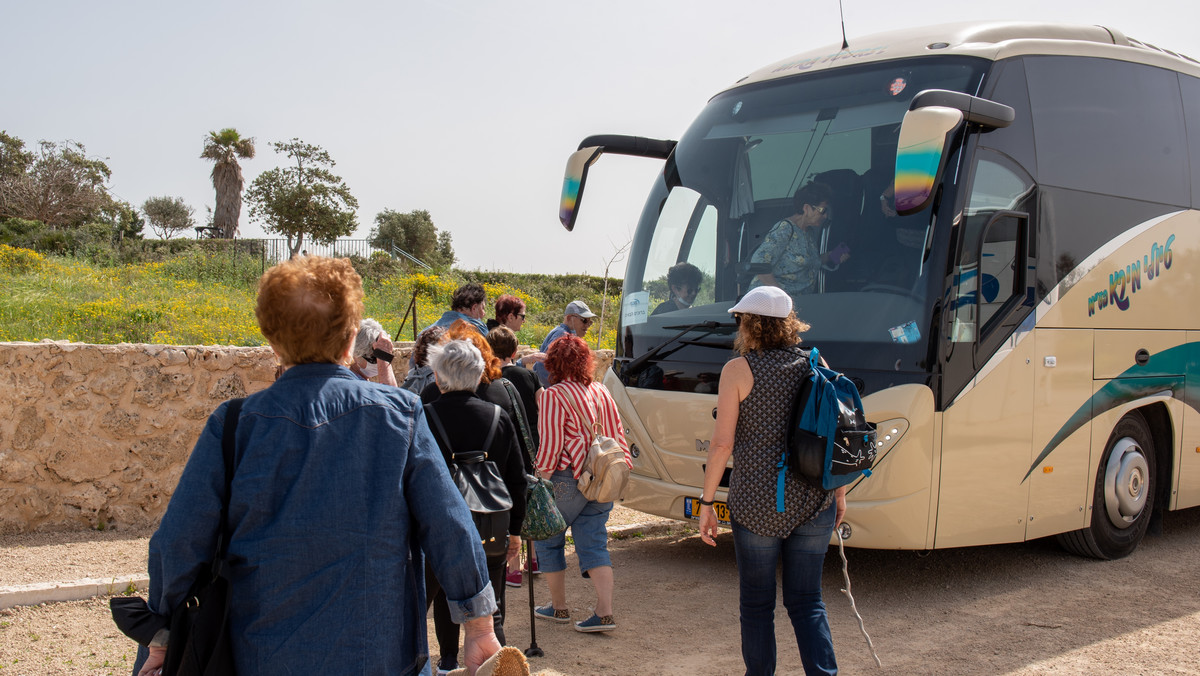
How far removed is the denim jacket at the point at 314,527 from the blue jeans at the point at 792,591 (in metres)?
1.94

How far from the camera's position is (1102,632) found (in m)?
5.43

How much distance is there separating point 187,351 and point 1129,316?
7144mm

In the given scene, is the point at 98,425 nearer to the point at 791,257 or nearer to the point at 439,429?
the point at 439,429

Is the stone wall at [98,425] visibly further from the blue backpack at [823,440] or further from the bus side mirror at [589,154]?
the blue backpack at [823,440]

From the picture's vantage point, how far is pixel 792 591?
13.2ft

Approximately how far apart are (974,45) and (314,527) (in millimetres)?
5496

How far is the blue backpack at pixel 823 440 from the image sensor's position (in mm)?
3848

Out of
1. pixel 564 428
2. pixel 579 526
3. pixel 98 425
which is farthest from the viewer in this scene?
pixel 98 425

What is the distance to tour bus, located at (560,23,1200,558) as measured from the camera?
5547mm

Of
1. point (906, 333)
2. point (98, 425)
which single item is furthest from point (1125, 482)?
point (98, 425)

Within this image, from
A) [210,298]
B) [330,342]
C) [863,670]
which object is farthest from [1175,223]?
[210,298]

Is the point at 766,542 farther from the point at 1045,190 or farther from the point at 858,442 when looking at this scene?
the point at 1045,190

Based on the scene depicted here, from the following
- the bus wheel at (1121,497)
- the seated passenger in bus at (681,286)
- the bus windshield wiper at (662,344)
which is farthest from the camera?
the bus wheel at (1121,497)

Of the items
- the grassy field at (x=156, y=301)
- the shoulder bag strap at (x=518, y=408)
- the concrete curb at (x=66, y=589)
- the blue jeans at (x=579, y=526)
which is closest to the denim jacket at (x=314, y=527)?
the shoulder bag strap at (x=518, y=408)
